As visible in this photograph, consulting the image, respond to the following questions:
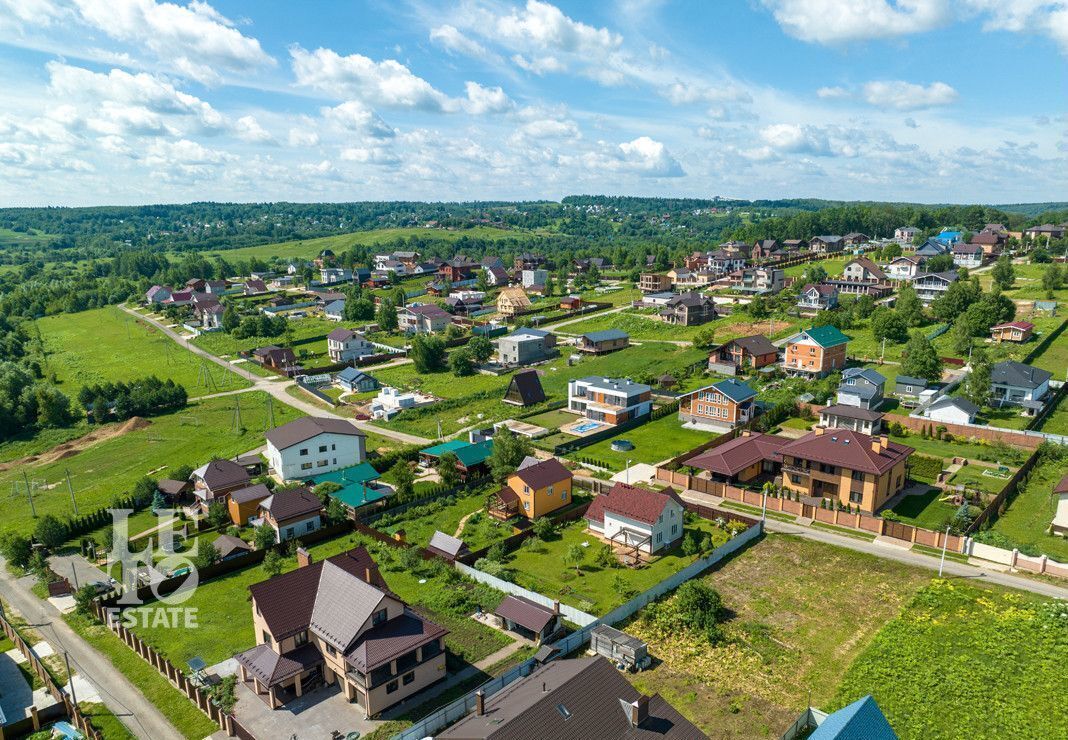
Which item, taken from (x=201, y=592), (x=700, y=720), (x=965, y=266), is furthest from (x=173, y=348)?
(x=965, y=266)

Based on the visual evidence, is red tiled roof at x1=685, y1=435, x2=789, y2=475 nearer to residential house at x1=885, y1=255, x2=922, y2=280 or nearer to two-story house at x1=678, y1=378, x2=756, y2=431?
two-story house at x1=678, y1=378, x2=756, y2=431

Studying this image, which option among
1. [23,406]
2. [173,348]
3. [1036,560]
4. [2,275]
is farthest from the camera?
[2,275]

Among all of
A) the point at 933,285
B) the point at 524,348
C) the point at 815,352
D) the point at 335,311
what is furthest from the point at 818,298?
the point at 335,311

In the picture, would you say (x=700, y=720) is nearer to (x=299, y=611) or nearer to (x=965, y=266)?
(x=299, y=611)

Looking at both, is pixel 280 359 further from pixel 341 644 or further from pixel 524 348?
pixel 341 644

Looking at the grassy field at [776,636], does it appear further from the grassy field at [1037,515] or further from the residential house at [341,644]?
the residential house at [341,644]

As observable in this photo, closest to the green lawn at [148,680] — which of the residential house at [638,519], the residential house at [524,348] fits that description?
the residential house at [638,519]
